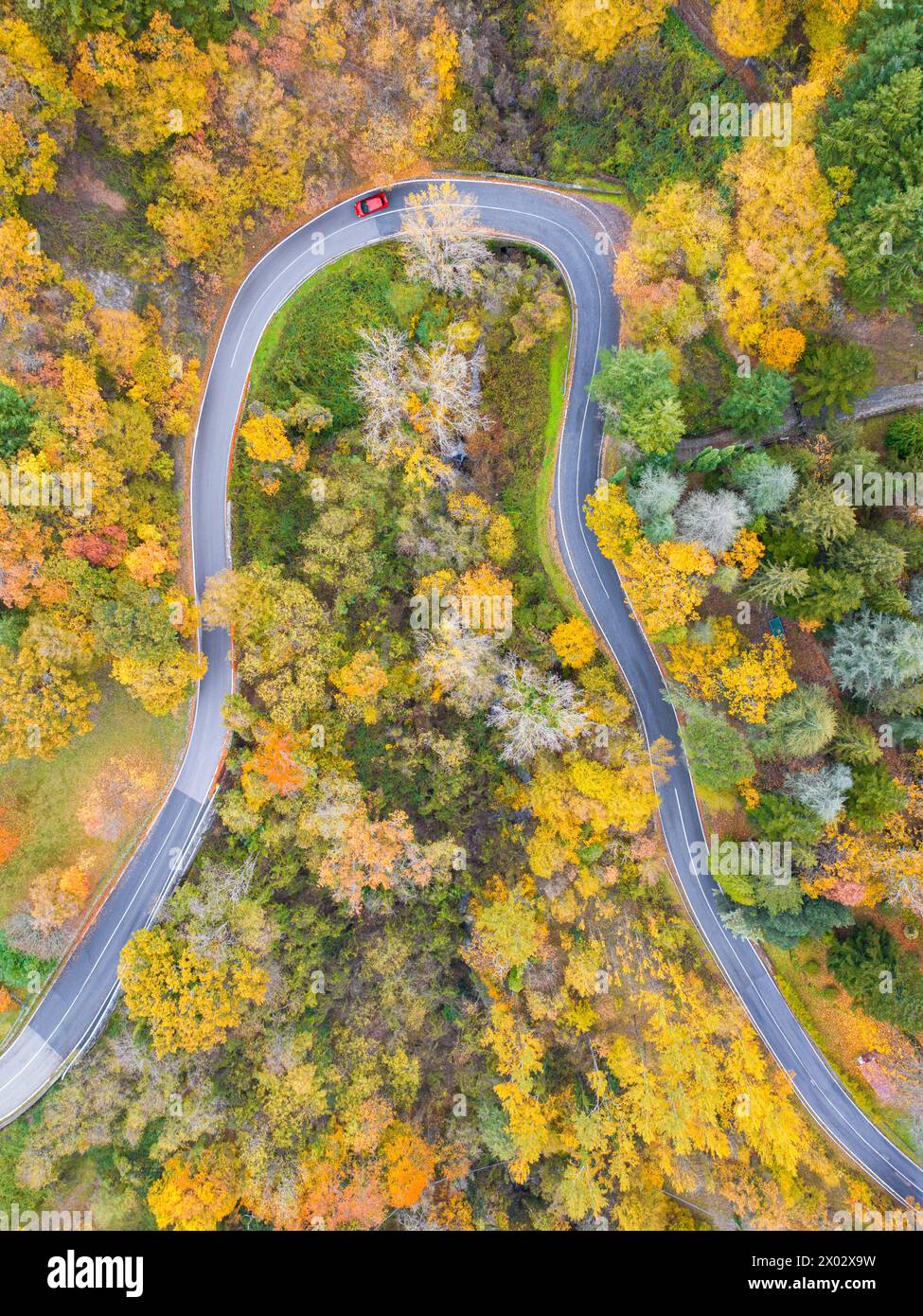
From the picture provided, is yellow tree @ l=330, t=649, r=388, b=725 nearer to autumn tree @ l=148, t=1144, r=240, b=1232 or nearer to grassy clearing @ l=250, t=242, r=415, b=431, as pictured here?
grassy clearing @ l=250, t=242, r=415, b=431

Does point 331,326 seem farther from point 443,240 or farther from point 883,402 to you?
point 883,402

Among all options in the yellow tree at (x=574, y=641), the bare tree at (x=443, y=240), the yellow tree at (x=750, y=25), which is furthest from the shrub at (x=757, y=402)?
the bare tree at (x=443, y=240)

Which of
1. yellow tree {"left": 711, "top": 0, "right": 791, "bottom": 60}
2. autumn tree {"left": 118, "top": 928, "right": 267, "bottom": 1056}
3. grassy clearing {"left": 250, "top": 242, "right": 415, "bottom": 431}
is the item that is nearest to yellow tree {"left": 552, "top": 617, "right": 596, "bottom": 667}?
grassy clearing {"left": 250, "top": 242, "right": 415, "bottom": 431}

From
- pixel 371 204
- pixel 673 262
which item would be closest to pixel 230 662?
pixel 371 204

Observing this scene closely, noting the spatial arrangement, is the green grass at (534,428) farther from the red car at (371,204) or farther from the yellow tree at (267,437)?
the yellow tree at (267,437)

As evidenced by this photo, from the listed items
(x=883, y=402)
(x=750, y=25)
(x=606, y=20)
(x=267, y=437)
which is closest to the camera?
(x=750, y=25)

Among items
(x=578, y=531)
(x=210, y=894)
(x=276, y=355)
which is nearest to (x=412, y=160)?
(x=276, y=355)
